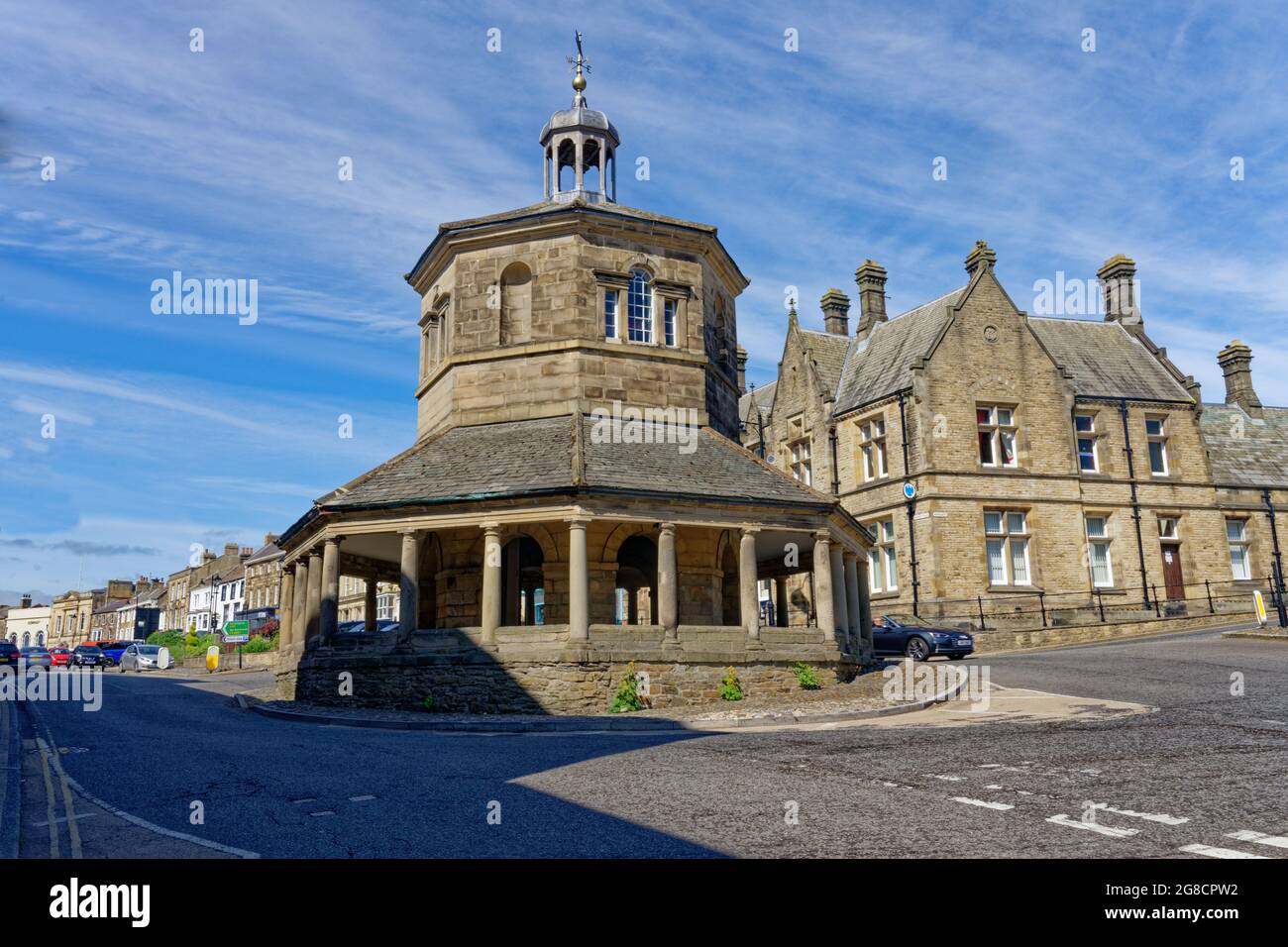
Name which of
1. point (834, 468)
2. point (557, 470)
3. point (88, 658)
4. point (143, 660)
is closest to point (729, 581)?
point (557, 470)

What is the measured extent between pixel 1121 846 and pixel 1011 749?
15.3 ft

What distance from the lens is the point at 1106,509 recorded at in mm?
33906

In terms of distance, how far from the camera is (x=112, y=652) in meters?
53.8

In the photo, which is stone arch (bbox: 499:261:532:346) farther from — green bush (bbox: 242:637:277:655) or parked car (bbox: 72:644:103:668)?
parked car (bbox: 72:644:103:668)

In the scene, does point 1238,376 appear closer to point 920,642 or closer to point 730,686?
point 920,642

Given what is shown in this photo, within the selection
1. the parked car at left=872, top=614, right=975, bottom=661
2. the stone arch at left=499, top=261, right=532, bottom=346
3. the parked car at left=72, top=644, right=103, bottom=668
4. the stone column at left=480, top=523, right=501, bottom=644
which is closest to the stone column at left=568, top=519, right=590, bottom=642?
the stone column at left=480, top=523, right=501, bottom=644

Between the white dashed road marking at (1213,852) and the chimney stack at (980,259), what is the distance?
31.4m

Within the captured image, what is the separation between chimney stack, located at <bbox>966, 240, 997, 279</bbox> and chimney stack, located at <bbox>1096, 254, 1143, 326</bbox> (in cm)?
884

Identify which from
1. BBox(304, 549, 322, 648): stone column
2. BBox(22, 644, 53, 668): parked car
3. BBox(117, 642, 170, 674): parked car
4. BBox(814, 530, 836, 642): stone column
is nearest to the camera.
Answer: BBox(814, 530, 836, 642): stone column

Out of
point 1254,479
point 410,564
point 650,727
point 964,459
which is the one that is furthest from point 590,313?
point 1254,479

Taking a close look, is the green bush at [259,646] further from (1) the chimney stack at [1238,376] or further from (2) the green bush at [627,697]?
(1) the chimney stack at [1238,376]

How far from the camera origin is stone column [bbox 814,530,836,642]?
19.2 meters

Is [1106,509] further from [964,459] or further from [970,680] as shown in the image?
[970,680]

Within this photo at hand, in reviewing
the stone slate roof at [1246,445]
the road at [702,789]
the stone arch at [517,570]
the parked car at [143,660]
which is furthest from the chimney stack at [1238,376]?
the parked car at [143,660]
